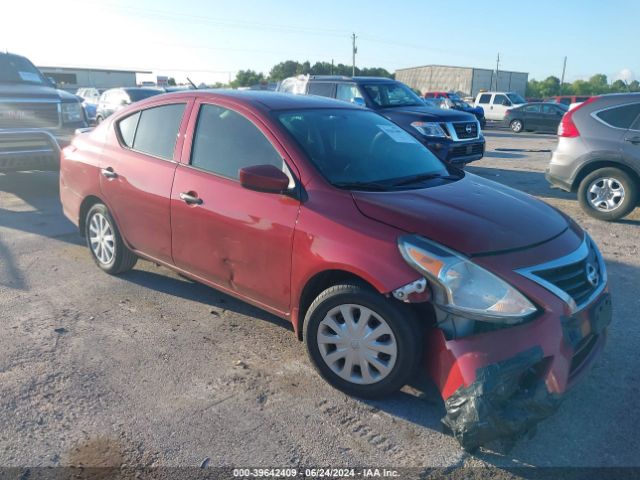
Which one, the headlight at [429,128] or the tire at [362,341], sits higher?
the headlight at [429,128]

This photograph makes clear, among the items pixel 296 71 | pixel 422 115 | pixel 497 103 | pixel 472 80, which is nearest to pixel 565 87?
pixel 472 80

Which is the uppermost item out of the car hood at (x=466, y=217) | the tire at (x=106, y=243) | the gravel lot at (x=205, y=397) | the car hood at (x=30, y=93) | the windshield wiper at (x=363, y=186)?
the car hood at (x=30, y=93)

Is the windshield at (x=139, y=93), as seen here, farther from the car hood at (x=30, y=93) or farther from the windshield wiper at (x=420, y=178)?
the windshield wiper at (x=420, y=178)

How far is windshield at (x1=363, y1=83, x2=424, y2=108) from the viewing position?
35.4 ft

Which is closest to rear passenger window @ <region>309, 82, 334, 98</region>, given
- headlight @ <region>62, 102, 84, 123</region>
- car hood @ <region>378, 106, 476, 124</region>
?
car hood @ <region>378, 106, 476, 124</region>

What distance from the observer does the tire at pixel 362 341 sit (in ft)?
9.43

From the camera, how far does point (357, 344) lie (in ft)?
10.1

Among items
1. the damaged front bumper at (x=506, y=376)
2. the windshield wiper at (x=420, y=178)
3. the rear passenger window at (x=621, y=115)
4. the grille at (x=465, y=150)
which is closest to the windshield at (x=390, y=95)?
the grille at (x=465, y=150)

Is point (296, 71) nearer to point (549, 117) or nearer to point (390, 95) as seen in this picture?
point (549, 117)

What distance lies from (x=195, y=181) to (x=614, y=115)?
5.95 m

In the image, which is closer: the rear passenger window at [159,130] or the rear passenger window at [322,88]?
the rear passenger window at [159,130]

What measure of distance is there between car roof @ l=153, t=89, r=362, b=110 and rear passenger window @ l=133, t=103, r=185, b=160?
0.15 metres

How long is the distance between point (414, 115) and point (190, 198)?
6.89 m

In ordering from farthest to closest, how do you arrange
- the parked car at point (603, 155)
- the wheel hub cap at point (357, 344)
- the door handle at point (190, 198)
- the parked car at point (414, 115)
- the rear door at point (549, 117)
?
1. the rear door at point (549, 117)
2. the parked car at point (414, 115)
3. the parked car at point (603, 155)
4. the door handle at point (190, 198)
5. the wheel hub cap at point (357, 344)
